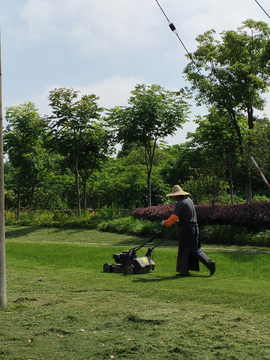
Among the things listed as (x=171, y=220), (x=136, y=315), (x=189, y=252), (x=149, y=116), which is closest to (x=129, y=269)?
(x=189, y=252)

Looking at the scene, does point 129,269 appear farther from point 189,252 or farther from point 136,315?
point 136,315

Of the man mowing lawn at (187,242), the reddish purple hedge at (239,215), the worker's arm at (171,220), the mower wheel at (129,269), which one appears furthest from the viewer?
the reddish purple hedge at (239,215)

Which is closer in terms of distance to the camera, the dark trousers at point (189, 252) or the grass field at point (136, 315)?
the grass field at point (136, 315)

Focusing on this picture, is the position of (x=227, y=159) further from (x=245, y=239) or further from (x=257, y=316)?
(x=257, y=316)

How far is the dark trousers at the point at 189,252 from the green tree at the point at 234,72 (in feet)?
Result: 37.6

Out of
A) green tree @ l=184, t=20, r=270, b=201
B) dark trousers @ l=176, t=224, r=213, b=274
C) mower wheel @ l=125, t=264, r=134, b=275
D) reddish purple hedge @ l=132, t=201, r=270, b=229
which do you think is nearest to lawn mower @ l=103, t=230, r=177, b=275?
mower wheel @ l=125, t=264, r=134, b=275

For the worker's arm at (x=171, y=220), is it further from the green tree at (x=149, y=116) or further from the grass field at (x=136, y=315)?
the green tree at (x=149, y=116)

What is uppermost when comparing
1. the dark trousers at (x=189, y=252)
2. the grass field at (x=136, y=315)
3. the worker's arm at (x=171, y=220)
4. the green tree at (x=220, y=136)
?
the green tree at (x=220, y=136)

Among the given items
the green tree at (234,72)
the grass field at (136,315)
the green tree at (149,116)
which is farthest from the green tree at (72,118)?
the grass field at (136,315)

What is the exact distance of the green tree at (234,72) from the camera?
58.3ft

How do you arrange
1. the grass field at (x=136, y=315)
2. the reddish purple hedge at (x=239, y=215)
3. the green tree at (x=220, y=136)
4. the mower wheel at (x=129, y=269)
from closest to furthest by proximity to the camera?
the grass field at (x=136, y=315) < the mower wheel at (x=129, y=269) < the reddish purple hedge at (x=239, y=215) < the green tree at (x=220, y=136)

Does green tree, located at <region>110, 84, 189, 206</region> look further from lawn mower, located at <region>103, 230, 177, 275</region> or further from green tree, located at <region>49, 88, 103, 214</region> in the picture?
lawn mower, located at <region>103, 230, 177, 275</region>

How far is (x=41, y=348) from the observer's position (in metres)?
3.93

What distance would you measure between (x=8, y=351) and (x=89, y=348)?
82cm
